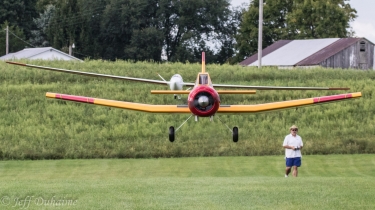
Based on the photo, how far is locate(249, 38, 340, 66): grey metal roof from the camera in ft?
231

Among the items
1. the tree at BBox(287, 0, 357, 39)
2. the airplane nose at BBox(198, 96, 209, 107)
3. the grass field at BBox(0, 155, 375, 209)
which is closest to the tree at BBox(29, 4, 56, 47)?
the tree at BBox(287, 0, 357, 39)

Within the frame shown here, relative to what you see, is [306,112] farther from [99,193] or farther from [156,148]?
[99,193]

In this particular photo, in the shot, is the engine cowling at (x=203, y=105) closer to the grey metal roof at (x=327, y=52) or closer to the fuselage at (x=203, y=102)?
the fuselage at (x=203, y=102)

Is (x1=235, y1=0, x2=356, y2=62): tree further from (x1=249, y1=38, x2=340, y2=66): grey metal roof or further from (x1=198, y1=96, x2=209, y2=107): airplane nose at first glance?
(x1=198, y1=96, x2=209, y2=107): airplane nose

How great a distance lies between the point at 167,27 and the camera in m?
90.1

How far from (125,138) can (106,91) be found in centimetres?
834

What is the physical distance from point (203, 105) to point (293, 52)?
52921mm

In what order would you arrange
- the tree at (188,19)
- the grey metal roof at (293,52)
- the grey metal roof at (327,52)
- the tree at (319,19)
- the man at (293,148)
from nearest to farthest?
the man at (293,148), the grey metal roof at (327,52), the grey metal roof at (293,52), the tree at (319,19), the tree at (188,19)

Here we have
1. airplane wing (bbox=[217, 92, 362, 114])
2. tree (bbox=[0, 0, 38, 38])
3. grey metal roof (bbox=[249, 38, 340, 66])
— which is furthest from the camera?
tree (bbox=[0, 0, 38, 38])

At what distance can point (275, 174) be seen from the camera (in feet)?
90.4

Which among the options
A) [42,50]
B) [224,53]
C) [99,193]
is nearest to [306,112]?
[99,193]

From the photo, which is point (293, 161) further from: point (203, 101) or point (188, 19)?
point (188, 19)

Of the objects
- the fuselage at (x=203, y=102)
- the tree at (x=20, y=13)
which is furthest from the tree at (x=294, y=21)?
the fuselage at (x=203, y=102)

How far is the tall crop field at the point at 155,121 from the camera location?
34594mm
